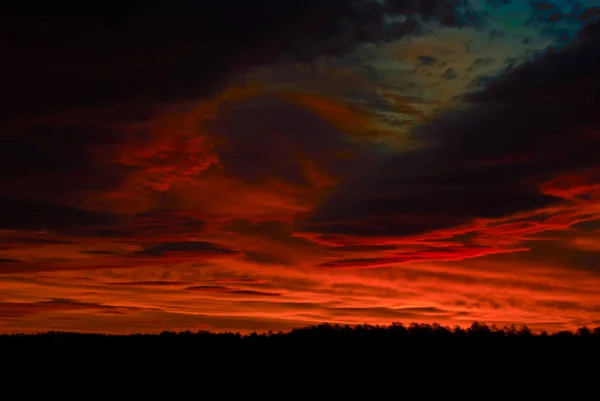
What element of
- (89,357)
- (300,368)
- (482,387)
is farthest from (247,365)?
(482,387)

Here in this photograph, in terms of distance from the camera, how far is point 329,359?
60438mm

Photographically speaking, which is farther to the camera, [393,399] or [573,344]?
[573,344]

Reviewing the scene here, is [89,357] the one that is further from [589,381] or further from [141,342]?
[589,381]

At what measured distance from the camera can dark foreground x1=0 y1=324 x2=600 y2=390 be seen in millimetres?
53531

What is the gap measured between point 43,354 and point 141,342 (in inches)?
323

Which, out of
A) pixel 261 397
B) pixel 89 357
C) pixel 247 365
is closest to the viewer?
pixel 261 397

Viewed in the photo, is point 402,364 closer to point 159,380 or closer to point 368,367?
point 368,367

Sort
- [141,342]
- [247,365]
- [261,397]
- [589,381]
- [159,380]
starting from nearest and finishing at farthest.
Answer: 1. [589,381]
2. [261,397]
3. [159,380]
4. [247,365]
5. [141,342]

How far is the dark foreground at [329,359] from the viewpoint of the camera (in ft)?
176

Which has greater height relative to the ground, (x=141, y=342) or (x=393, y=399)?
(x=141, y=342)

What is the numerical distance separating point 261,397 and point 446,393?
11595mm

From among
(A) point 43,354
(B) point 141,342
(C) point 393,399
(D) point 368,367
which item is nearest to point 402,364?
(D) point 368,367

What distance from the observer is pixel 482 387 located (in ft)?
166

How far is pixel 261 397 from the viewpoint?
52.1 m
